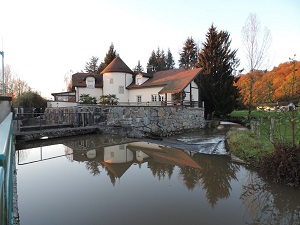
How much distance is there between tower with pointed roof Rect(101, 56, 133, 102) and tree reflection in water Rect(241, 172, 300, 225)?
25764mm

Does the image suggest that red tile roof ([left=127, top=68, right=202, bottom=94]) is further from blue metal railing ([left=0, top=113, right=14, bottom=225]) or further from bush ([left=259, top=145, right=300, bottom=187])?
blue metal railing ([left=0, top=113, right=14, bottom=225])

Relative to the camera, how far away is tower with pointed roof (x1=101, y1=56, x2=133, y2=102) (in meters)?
30.4

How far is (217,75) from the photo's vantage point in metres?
28.3

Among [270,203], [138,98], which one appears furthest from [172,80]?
[270,203]

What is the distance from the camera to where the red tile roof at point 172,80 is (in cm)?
2481

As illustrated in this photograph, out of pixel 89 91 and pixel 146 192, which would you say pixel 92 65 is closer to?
pixel 89 91

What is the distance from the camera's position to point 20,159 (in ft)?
27.5

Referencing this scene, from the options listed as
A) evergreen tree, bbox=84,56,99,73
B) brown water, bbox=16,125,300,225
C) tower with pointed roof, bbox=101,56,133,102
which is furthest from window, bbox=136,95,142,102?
evergreen tree, bbox=84,56,99,73

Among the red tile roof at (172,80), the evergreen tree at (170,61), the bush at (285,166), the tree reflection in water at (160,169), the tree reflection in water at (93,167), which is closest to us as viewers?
the bush at (285,166)

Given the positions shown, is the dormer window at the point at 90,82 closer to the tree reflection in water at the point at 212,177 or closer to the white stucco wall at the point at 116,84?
the white stucco wall at the point at 116,84

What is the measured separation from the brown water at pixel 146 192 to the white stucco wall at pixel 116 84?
72.1 ft

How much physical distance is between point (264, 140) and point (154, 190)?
249 inches

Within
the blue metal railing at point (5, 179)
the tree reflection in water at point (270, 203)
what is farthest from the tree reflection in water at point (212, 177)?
the blue metal railing at point (5, 179)

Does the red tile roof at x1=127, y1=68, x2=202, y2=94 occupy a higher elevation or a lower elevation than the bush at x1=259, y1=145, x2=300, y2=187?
higher
